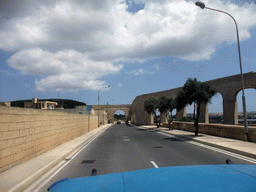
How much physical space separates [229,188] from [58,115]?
14.5m

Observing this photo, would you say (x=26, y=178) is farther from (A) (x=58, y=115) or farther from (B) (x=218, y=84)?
(B) (x=218, y=84)

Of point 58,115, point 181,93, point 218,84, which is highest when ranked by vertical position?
point 218,84

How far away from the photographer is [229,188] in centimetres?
219

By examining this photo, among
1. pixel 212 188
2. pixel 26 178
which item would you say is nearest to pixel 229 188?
pixel 212 188

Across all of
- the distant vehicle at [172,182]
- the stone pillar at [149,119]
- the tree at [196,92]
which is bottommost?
the stone pillar at [149,119]

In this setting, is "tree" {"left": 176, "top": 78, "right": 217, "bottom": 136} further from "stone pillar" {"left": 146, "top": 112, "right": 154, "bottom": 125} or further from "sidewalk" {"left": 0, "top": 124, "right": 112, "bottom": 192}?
"stone pillar" {"left": 146, "top": 112, "right": 154, "bottom": 125}

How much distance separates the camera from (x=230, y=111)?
1288 inches

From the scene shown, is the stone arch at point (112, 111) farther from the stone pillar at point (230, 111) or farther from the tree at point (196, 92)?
the tree at point (196, 92)

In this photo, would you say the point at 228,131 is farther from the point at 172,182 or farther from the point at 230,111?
the point at 172,182

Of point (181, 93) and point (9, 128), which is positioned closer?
point (9, 128)

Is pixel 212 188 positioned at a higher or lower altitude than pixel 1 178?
higher

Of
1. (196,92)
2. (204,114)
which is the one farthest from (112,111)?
(196,92)

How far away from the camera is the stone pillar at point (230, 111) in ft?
106

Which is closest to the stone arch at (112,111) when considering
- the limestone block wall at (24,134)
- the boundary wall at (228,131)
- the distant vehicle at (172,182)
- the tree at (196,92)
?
the boundary wall at (228,131)
